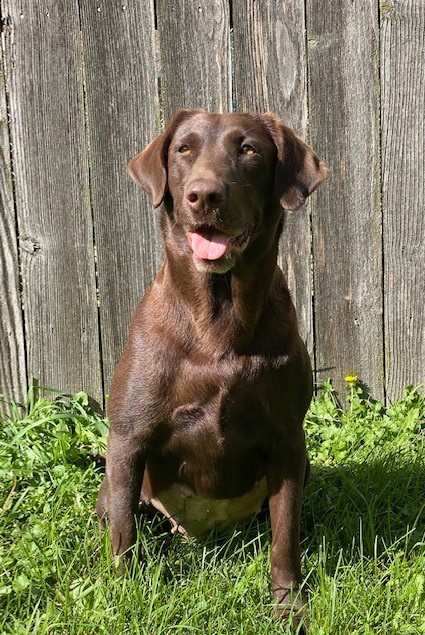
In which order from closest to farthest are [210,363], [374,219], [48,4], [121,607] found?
[121,607] → [210,363] → [48,4] → [374,219]

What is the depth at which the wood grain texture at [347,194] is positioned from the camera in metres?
3.84

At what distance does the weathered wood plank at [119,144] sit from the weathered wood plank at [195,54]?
0.06 m

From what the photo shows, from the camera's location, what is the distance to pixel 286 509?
2.97 meters

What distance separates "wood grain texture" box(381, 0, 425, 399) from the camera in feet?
12.6

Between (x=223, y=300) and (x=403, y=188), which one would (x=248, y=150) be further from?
(x=403, y=188)

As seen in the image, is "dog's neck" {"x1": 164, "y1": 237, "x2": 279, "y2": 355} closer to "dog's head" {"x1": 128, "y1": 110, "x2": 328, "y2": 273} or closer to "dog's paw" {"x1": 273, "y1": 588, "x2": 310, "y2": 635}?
"dog's head" {"x1": 128, "y1": 110, "x2": 328, "y2": 273}

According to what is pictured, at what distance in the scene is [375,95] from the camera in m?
3.90

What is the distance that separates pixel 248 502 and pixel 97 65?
2.05 m

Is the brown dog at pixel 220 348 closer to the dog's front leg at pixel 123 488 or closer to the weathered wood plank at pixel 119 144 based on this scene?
the dog's front leg at pixel 123 488

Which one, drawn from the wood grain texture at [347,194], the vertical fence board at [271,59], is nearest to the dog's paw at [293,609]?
the wood grain texture at [347,194]

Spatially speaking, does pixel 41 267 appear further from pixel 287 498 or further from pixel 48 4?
pixel 287 498

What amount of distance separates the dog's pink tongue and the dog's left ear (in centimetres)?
26

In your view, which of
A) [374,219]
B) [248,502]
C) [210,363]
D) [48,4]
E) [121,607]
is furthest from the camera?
[374,219]

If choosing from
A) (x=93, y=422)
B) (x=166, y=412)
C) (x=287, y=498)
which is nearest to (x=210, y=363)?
(x=166, y=412)
